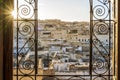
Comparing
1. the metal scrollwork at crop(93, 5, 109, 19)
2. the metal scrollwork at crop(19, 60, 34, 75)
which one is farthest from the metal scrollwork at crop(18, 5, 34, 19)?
the metal scrollwork at crop(93, 5, 109, 19)

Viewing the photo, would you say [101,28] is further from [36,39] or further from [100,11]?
[36,39]

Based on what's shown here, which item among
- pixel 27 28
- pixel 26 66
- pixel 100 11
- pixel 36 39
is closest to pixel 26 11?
pixel 27 28

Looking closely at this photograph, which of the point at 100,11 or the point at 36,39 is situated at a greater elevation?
the point at 100,11

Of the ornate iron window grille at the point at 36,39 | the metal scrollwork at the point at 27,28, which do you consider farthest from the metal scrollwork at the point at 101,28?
the metal scrollwork at the point at 27,28

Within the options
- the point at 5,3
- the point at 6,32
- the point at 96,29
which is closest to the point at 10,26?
the point at 6,32

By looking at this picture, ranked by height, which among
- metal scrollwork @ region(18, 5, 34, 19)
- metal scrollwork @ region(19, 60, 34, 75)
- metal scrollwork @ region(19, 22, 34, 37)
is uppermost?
metal scrollwork @ region(18, 5, 34, 19)

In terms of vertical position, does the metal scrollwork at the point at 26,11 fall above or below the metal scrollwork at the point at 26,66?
above

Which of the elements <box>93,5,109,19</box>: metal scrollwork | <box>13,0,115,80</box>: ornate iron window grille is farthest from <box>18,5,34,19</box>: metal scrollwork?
<box>93,5,109,19</box>: metal scrollwork

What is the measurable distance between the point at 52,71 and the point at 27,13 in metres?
0.68

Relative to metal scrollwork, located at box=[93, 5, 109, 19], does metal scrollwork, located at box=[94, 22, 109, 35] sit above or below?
below

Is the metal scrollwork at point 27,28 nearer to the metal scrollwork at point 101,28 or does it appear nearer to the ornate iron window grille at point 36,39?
the ornate iron window grille at point 36,39

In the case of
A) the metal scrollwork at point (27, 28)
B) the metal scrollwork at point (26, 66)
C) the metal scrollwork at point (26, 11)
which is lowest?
the metal scrollwork at point (26, 66)

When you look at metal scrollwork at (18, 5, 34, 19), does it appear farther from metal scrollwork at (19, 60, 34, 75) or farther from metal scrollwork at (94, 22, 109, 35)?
metal scrollwork at (94, 22, 109, 35)

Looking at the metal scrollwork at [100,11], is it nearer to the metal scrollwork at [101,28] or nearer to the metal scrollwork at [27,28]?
the metal scrollwork at [101,28]
